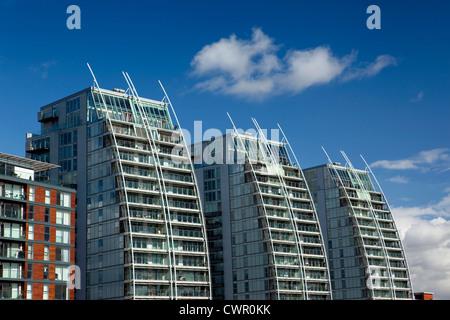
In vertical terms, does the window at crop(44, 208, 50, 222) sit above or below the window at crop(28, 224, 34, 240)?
above

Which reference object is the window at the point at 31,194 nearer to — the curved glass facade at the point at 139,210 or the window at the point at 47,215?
the window at the point at 47,215

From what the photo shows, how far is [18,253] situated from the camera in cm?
11231

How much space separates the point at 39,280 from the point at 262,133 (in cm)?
7989

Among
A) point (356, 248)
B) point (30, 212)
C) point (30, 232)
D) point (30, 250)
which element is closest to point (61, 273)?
point (30, 250)

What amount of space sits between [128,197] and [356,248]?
8149cm

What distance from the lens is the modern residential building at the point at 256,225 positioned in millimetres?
162625

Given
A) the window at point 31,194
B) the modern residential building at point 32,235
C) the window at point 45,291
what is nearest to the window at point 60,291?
the modern residential building at point 32,235

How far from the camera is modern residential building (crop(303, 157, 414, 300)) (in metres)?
188

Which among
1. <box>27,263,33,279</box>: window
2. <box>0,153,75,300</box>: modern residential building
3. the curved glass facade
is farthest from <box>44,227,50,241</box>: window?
the curved glass facade

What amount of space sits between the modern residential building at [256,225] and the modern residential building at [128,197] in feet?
68.9

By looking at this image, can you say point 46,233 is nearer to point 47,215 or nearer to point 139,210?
point 47,215

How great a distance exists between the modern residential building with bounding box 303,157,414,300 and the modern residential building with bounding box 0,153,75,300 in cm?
9382

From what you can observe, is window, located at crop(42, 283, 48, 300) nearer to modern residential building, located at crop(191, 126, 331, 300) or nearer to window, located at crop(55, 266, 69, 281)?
window, located at crop(55, 266, 69, 281)
